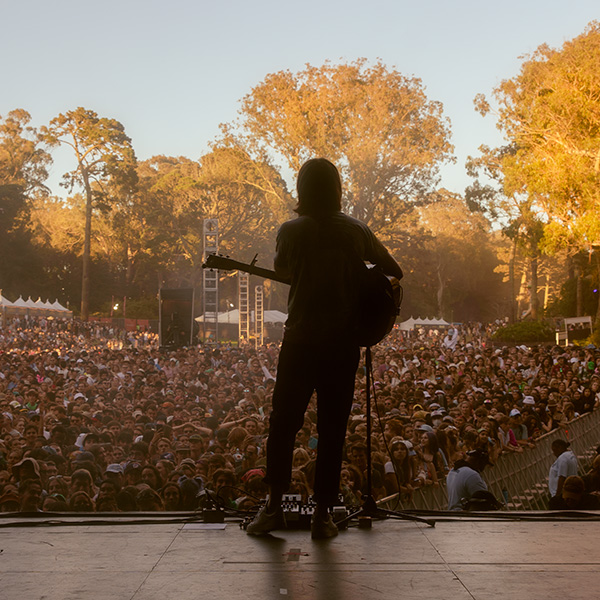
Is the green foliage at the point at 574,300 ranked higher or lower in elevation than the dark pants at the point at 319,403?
higher

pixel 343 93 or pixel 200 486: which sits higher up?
pixel 343 93

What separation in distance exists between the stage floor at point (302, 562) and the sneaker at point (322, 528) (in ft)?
0.20

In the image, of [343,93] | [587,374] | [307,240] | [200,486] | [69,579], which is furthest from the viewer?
[343,93]

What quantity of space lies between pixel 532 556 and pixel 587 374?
49.0 ft

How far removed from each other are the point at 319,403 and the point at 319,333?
33 cm

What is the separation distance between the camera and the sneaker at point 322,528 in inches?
120

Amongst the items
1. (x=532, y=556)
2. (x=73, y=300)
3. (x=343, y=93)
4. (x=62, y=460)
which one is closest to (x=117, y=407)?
(x=62, y=460)

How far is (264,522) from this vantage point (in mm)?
3119

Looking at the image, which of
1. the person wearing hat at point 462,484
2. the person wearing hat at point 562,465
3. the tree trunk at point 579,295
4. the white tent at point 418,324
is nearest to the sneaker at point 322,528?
the person wearing hat at point 462,484

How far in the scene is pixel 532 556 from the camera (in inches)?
104

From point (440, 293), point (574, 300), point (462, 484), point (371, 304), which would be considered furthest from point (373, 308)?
point (440, 293)

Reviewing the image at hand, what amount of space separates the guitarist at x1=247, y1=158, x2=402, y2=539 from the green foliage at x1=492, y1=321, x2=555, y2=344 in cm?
2898

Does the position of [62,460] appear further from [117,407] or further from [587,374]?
[587,374]

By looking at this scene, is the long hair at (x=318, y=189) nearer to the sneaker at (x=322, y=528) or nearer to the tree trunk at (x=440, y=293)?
the sneaker at (x=322, y=528)
